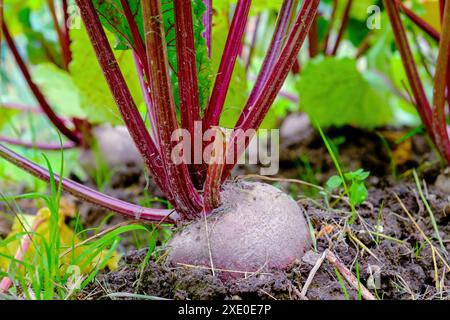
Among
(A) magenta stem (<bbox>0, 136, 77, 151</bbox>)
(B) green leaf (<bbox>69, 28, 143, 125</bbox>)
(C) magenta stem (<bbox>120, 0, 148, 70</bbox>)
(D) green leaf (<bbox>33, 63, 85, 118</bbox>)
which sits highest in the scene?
(D) green leaf (<bbox>33, 63, 85, 118</bbox>)

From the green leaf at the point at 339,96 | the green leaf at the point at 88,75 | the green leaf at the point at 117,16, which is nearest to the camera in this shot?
the green leaf at the point at 117,16

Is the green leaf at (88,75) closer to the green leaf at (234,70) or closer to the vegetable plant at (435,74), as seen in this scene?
the green leaf at (234,70)

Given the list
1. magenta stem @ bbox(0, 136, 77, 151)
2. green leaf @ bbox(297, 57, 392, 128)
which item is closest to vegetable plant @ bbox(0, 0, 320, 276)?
green leaf @ bbox(297, 57, 392, 128)

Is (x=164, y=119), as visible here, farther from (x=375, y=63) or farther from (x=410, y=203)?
(x=375, y=63)

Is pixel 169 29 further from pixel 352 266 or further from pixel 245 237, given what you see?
pixel 352 266

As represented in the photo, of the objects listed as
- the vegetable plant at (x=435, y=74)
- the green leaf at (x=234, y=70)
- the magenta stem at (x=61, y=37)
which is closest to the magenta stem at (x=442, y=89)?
the vegetable plant at (x=435, y=74)

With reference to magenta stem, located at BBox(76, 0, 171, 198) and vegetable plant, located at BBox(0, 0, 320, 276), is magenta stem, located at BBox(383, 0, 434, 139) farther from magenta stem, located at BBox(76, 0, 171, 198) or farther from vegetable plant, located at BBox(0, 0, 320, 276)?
magenta stem, located at BBox(76, 0, 171, 198)
